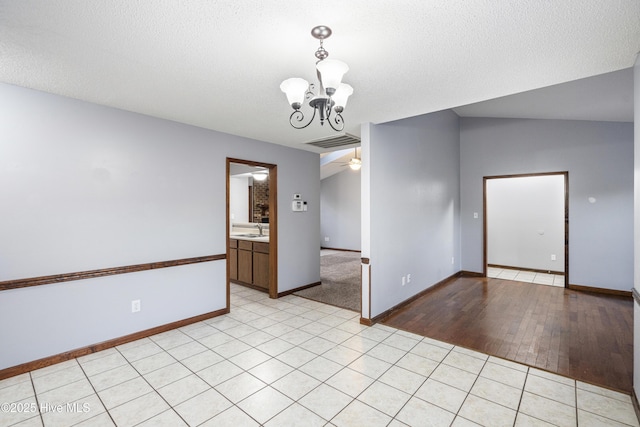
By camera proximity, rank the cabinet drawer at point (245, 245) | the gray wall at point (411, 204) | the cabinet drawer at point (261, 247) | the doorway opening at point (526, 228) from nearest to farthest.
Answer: the gray wall at point (411, 204) → the cabinet drawer at point (261, 247) → the cabinet drawer at point (245, 245) → the doorway opening at point (526, 228)

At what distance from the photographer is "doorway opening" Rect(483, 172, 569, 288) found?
5969mm

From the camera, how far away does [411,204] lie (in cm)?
441

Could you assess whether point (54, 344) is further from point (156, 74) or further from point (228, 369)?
point (156, 74)

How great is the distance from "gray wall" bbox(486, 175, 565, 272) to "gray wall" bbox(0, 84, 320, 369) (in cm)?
596

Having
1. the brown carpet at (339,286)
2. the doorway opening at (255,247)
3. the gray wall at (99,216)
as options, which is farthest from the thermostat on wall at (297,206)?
the brown carpet at (339,286)

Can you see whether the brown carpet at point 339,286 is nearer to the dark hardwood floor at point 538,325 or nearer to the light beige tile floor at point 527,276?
the dark hardwood floor at point 538,325

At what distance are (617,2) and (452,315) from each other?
340 cm

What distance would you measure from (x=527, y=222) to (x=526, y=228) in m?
0.13

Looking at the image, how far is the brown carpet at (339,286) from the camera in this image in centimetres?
448

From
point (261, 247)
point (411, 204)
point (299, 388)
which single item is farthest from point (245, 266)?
point (299, 388)

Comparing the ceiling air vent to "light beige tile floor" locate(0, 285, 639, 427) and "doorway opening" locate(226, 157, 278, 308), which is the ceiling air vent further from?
"light beige tile floor" locate(0, 285, 639, 427)

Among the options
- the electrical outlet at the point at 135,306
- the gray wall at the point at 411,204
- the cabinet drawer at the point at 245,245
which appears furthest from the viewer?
the cabinet drawer at the point at 245,245

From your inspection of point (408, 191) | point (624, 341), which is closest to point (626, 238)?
point (624, 341)

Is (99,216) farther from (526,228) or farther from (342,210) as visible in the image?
(342,210)
